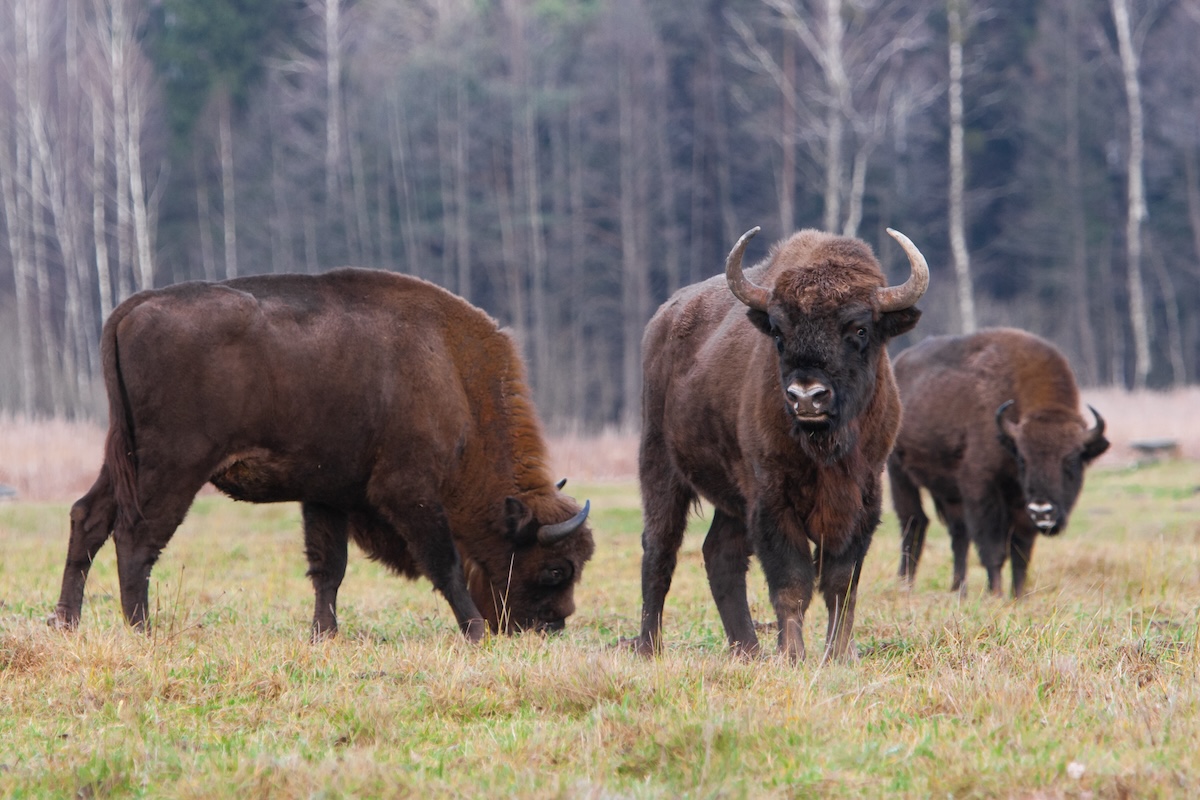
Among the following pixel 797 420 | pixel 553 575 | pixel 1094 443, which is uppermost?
pixel 797 420

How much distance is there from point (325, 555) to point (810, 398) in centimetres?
374

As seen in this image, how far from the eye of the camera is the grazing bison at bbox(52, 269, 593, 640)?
7.40 m

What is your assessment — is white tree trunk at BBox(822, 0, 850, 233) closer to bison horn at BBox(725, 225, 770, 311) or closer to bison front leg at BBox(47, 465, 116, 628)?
bison front leg at BBox(47, 465, 116, 628)

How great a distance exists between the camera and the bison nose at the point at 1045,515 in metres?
10.8

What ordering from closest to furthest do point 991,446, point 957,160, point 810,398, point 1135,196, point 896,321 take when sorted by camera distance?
point 810,398
point 896,321
point 991,446
point 957,160
point 1135,196

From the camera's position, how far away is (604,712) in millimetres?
4828

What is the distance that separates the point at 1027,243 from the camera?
4106 centimetres

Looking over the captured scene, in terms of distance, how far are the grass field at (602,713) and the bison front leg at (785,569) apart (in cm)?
20

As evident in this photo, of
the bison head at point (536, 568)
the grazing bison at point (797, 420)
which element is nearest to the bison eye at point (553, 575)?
the bison head at point (536, 568)

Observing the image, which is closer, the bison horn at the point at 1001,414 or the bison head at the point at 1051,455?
the bison head at the point at 1051,455

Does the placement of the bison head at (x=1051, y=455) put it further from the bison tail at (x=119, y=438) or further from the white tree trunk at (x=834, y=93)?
the white tree trunk at (x=834, y=93)

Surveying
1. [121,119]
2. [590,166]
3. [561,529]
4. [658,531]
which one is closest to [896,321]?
[658,531]

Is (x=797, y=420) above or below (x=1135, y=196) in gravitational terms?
below

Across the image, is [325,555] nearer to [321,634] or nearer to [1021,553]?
[321,634]
